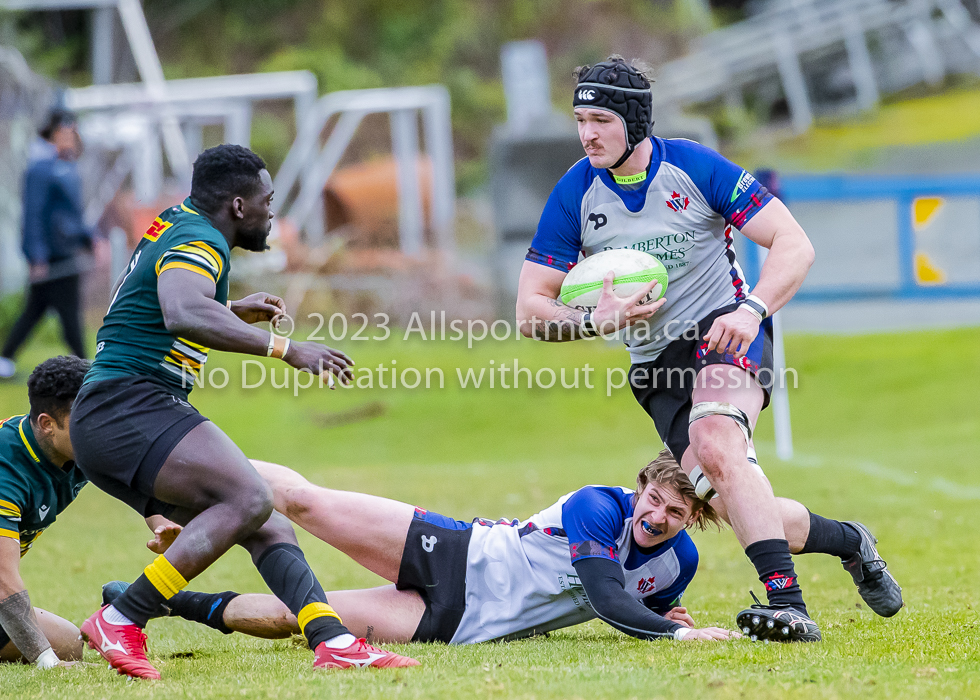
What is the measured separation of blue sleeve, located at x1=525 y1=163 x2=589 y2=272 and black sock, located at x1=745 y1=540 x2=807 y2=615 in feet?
5.03

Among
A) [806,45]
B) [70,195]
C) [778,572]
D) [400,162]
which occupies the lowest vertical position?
[778,572]

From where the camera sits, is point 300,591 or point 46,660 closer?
point 300,591

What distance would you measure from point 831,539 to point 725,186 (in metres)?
1.61

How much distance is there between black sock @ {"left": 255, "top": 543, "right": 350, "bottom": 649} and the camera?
3.97 meters

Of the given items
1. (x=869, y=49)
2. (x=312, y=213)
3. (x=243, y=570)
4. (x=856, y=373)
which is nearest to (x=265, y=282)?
(x=312, y=213)

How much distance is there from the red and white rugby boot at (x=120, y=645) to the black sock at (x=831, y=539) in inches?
108

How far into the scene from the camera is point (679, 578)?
4.64 metres

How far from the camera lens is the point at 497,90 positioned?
32.6 metres

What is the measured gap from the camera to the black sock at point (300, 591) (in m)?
3.97

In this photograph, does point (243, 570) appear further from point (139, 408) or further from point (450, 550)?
point (139, 408)

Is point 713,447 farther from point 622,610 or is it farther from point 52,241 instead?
point 52,241

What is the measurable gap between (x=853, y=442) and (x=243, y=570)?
7286 millimetres

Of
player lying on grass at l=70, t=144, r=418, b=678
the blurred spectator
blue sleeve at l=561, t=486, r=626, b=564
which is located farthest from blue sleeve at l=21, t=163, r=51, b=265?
blue sleeve at l=561, t=486, r=626, b=564

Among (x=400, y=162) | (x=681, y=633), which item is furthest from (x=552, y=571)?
(x=400, y=162)
